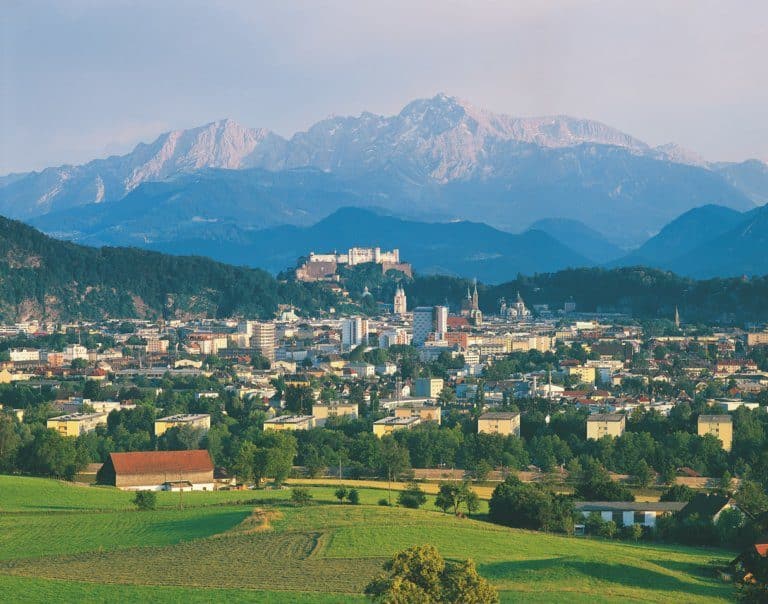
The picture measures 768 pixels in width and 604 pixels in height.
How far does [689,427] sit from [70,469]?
897 inches

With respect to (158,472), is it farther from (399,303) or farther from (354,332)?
(399,303)

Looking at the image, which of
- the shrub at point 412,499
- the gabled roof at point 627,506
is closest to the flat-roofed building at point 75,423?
the shrub at point 412,499

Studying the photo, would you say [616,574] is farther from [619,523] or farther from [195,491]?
[195,491]

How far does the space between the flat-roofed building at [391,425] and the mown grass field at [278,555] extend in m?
19.6

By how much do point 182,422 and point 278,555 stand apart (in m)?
30.3

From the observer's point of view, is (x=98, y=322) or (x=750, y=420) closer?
(x=750, y=420)

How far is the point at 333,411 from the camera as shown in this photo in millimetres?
67125

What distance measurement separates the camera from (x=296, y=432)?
187 feet

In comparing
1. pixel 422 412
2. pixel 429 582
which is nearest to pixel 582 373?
pixel 422 412

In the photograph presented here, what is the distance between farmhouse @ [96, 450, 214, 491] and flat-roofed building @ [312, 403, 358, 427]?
18737 millimetres

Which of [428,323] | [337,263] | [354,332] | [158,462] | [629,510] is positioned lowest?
[629,510]

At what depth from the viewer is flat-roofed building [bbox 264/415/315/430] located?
59562 mm

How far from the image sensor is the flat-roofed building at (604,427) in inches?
2233

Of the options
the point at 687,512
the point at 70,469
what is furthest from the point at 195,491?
the point at 687,512
